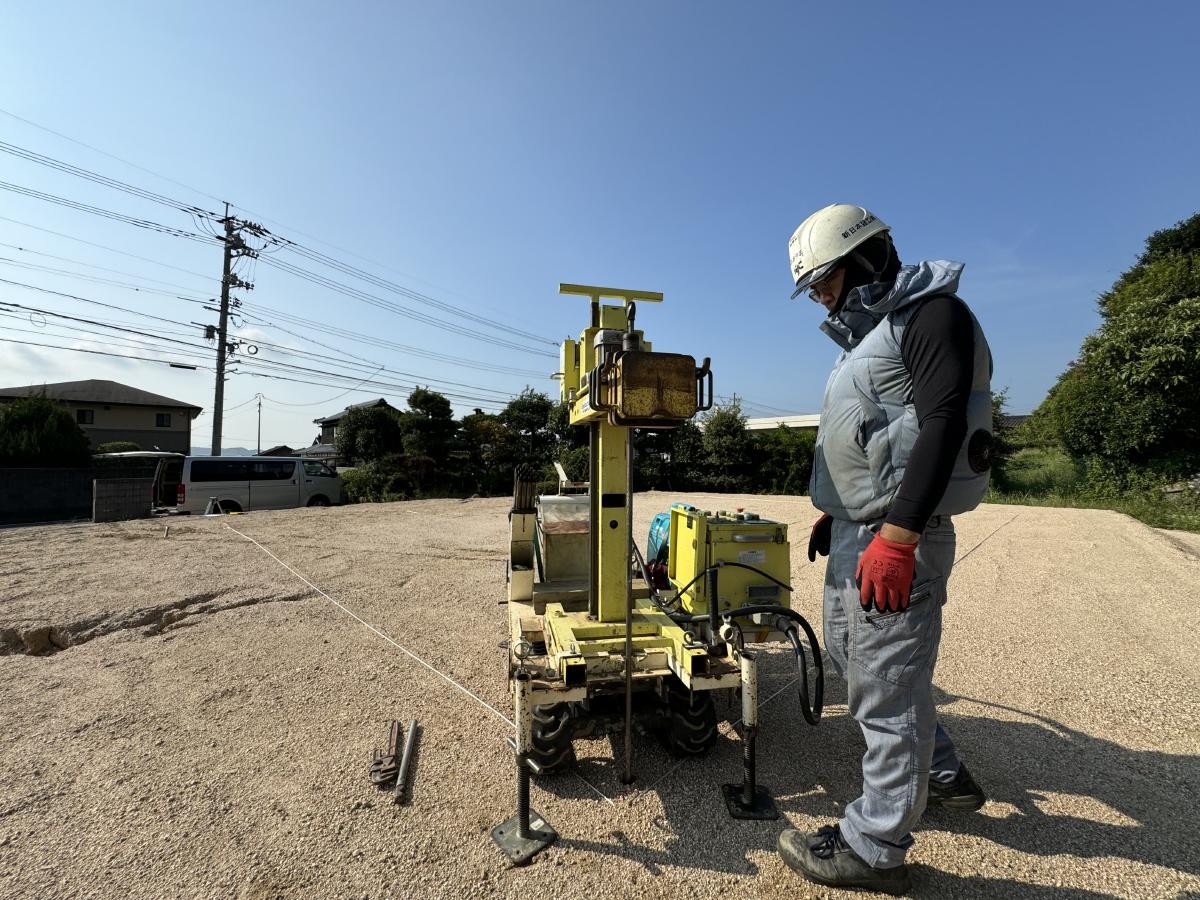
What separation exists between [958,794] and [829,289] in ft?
6.52

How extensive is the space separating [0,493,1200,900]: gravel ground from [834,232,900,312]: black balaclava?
2011 mm

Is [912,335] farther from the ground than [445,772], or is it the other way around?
[912,335]

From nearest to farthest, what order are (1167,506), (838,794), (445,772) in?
(838,794), (445,772), (1167,506)

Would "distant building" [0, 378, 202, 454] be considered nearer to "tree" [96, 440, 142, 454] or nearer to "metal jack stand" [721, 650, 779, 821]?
"tree" [96, 440, 142, 454]

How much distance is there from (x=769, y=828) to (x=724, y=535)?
138 centimetres

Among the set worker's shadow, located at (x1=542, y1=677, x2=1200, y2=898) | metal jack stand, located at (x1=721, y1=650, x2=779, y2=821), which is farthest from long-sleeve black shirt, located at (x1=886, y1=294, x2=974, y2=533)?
worker's shadow, located at (x1=542, y1=677, x2=1200, y2=898)

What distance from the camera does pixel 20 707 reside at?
9.64ft

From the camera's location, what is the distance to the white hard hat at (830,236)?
1825mm

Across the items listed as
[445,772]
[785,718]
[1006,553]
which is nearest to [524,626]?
[445,772]

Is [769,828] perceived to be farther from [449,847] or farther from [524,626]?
[524,626]

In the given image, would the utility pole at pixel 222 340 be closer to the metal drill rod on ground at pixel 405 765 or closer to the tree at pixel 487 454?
the tree at pixel 487 454

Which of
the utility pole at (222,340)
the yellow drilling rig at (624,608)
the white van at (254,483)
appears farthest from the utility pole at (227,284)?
the yellow drilling rig at (624,608)

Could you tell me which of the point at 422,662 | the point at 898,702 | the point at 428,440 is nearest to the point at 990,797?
the point at 898,702

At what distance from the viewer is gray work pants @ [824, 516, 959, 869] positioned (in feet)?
5.08
